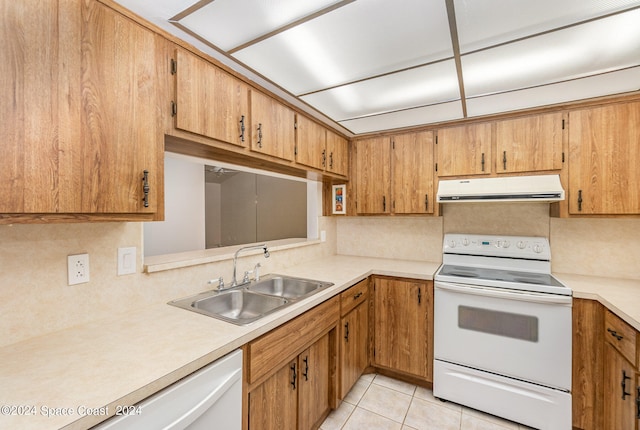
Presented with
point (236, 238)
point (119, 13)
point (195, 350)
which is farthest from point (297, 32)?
point (236, 238)

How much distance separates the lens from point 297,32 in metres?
1.21

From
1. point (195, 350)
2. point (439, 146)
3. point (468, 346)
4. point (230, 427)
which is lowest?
point (468, 346)

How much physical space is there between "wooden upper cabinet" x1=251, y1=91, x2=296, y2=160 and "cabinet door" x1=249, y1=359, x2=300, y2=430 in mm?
1253

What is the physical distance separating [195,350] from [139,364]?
6.7 inches

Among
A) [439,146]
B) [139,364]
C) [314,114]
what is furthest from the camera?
[439,146]

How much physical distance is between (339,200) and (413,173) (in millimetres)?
802

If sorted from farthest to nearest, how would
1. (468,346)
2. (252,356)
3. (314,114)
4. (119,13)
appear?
(314,114)
(468,346)
(252,356)
(119,13)

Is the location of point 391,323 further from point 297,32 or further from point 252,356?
point 297,32

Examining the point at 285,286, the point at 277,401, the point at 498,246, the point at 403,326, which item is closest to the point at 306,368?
the point at 277,401

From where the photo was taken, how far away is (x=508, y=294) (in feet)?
6.26

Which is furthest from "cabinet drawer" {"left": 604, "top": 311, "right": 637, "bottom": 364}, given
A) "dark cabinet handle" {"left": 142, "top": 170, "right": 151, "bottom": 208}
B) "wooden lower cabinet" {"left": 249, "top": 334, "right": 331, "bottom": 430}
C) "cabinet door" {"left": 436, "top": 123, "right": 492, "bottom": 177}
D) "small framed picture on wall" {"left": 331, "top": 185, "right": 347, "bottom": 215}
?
"dark cabinet handle" {"left": 142, "top": 170, "right": 151, "bottom": 208}

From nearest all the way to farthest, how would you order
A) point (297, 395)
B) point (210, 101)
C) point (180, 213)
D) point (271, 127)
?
point (210, 101)
point (297, 395)
point (271, 127)
point (180, 213)

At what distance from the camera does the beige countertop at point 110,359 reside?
0.73 m

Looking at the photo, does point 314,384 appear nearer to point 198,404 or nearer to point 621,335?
point 198,404
